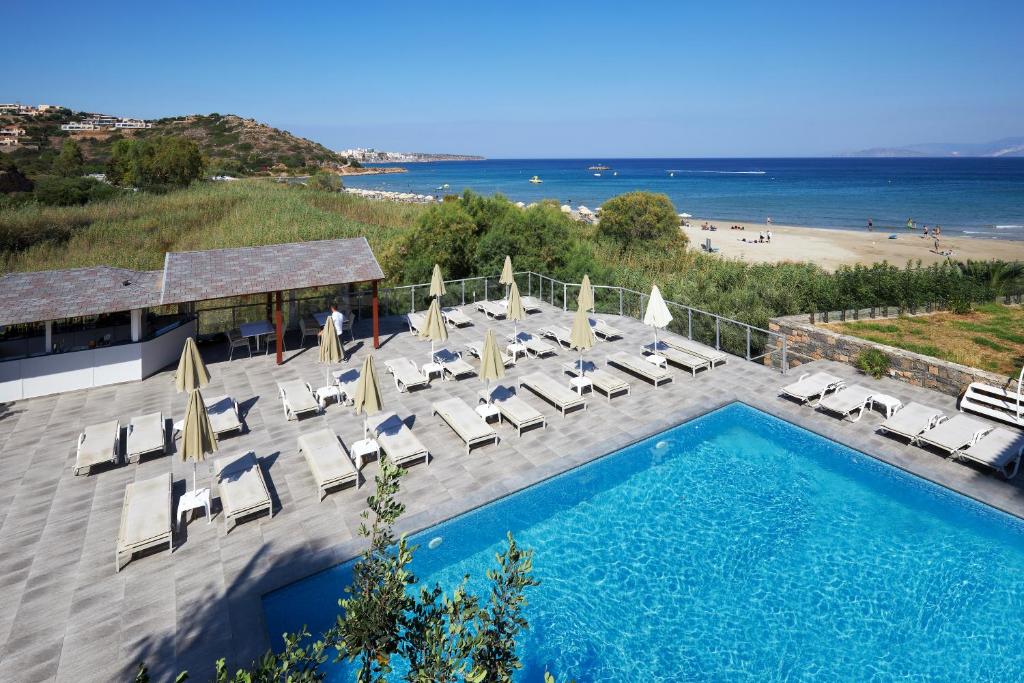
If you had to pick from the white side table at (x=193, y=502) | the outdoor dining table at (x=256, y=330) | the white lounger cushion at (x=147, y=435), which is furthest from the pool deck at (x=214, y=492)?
the outdoor dining table at (x=256, y=330)

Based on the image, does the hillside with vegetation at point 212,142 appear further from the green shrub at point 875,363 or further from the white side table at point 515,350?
the green shrub at point 875,363

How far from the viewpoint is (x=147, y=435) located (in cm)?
1041

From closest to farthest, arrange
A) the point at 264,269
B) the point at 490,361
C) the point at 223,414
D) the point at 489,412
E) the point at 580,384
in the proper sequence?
the point at 490,361 < the point at 223,414 < the point at 489,412 < the point at 580,384 < the point at 264,269

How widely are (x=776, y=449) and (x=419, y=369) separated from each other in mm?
8686

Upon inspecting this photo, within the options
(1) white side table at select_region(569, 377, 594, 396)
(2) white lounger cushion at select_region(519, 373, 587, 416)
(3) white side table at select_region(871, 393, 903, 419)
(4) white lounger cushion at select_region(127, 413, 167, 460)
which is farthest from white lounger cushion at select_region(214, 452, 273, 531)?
(3) white side table at select_region(871, 393, 903, 419)

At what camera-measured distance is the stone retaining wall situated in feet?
39.2

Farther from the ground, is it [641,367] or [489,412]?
[641,367]

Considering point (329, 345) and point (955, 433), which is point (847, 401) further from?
point (329, 345)

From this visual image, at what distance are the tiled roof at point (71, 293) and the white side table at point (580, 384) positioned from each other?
1016 centimetres

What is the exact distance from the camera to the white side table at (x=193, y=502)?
8.32 m

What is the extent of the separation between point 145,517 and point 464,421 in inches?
Result: 214

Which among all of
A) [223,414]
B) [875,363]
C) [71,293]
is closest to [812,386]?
[875,363]

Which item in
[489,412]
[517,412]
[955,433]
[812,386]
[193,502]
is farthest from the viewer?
[812,386]

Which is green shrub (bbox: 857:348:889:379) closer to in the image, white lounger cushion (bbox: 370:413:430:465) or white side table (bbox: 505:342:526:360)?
white side table (bbox: 505:342:526:360)
